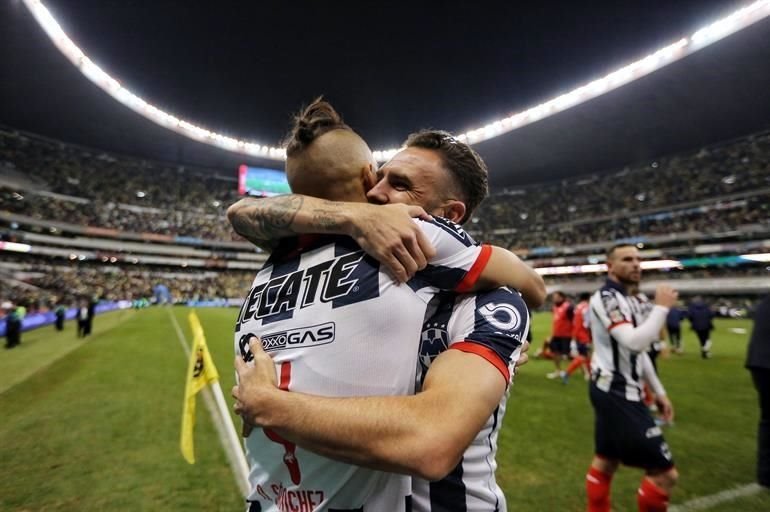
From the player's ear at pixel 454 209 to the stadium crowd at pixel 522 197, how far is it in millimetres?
57433

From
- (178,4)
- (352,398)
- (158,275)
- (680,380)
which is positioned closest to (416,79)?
(178,4)

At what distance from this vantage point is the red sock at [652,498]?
132 inches

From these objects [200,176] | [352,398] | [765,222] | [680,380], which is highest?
[200,176]

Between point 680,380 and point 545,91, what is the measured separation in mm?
30334

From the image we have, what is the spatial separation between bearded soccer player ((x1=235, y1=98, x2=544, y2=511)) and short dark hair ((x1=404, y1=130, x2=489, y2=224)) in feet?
1.16

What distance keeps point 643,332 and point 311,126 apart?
136 inches

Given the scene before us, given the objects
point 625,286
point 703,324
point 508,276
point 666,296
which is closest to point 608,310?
point 625,286

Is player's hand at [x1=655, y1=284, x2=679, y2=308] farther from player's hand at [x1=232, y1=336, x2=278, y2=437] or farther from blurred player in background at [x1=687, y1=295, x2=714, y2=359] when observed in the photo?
blurred player in background at [x1=687, y1=295, x2=714, y2=359]

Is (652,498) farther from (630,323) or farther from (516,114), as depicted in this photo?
(516,114)

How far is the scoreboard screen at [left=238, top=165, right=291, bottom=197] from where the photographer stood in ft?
177

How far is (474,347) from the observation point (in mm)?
1181

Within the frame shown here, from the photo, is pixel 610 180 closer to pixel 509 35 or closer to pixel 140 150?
pixel 509 35

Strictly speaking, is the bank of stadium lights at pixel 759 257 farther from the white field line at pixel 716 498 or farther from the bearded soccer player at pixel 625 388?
the bearded soccer player at pixel 625 388

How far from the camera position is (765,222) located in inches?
1699
